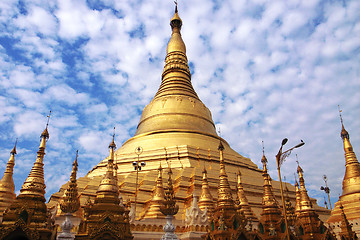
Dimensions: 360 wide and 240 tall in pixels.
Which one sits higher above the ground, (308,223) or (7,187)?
(7,187)

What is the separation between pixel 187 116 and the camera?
96.5ft

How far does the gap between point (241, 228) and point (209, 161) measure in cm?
1442

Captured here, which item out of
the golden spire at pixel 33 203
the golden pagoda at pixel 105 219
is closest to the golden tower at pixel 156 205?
the golden pagoda at pixel 105 219

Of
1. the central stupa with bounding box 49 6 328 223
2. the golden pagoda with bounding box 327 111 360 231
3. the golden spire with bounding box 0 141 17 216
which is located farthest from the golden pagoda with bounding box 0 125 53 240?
the golden pagoda with bounding box 327 111 360 231

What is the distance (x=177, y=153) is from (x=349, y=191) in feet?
41.0

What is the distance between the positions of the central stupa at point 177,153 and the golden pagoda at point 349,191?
372 cm

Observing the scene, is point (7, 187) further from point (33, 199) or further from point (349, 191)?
point (349, 191)

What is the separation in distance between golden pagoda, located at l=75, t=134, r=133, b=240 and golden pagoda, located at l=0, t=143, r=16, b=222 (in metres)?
7.22

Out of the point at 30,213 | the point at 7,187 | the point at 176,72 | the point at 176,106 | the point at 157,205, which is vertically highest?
the point at 176,72

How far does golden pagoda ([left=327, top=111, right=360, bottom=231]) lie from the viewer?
18.8 meters

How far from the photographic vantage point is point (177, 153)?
81.0 feet

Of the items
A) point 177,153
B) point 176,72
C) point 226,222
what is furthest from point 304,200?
point 176,72

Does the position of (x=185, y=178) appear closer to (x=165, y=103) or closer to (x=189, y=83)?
(x=165, y=103)

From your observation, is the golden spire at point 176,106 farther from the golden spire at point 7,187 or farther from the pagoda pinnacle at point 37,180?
the pagoda pinnacle at point 37,180
